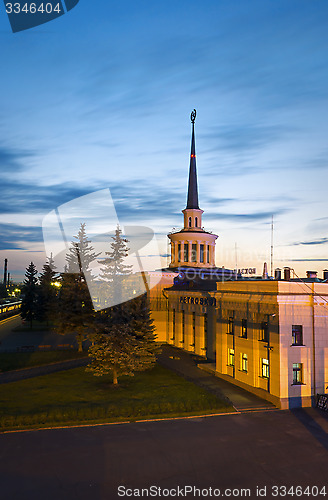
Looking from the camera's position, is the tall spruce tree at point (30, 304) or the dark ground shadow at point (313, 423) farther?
the tall spruce tree at point (30, 304)

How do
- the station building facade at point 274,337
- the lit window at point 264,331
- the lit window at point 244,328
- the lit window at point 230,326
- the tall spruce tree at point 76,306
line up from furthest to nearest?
the tall spruce tree at point 76,306, the lit window at point 230,326, the lit window at point 244,328, the lit window at point 264,331, the station building facade at point 274,337

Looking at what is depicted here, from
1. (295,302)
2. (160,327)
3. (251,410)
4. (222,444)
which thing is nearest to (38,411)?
(222,444)

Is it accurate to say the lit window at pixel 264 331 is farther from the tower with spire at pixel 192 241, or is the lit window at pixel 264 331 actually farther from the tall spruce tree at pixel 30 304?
the tall spruce tree at pixel 30 304

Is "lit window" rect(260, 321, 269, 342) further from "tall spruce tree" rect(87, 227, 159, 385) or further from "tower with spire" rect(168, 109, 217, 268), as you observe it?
"tower with spire" rect(168, 109, 217, 268)

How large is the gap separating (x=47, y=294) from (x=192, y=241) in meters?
25.7

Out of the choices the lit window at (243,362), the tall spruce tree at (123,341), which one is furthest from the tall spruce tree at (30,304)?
the lit window at (243,362)

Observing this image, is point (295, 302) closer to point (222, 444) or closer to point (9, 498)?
point (222, 444)

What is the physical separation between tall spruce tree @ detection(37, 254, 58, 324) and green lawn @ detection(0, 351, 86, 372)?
428 inches

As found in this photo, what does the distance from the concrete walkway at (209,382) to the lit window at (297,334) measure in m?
4.05

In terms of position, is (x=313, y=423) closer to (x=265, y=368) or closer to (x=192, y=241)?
(x=265, y=368)

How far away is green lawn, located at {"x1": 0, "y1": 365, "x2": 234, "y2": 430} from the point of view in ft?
66.5

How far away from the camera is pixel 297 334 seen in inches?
935

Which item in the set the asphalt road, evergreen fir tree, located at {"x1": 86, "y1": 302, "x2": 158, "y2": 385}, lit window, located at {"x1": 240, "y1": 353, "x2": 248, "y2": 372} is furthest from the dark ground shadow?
evergreen fir tree, located at {"x1": 86, "y1": 302, "x2": 158, "y2": 385}

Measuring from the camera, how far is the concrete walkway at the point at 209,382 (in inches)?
909
